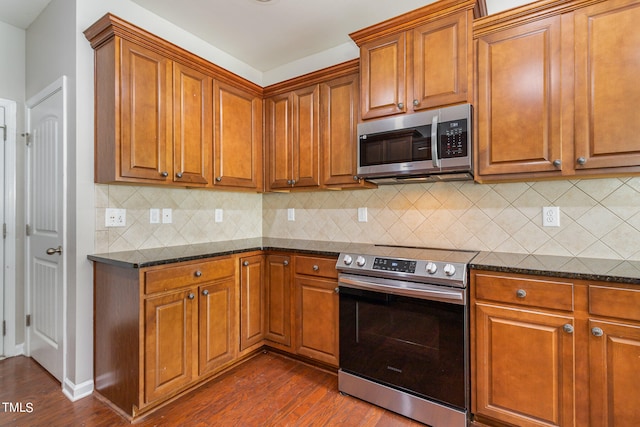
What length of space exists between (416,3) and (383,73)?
667mm

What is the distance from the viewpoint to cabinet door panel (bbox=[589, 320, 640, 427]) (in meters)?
1.38

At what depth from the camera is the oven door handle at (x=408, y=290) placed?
1.69 metres

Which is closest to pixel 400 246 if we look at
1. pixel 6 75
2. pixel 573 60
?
pixel 573 60

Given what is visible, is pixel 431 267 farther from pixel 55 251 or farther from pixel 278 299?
pixel 55 251

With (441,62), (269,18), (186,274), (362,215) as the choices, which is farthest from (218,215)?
(441,62)

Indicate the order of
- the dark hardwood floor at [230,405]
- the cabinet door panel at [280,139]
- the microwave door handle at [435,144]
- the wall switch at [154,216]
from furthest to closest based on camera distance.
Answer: the cabinet door panel at [280,139], the wall switch at [154,216], the microwave door handle at [435,144], the dark hardwood floor at [230,405]

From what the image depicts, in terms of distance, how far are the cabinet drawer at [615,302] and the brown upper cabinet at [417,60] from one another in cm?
124

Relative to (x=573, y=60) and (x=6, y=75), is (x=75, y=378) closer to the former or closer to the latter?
(x=6, y=75)

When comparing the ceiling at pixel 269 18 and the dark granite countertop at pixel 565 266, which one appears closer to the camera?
the dark granite countertop at pixel 565 266

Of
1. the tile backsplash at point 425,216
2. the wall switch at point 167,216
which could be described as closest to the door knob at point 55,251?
the tile backsplash at point 425,216

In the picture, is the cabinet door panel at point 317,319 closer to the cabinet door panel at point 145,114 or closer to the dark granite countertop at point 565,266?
the dark granite countertop at point 565,266

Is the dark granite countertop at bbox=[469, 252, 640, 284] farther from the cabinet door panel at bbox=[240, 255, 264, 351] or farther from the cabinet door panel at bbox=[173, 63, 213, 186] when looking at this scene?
the cabinet door panel at bbox=[173, 63, 213, 186]

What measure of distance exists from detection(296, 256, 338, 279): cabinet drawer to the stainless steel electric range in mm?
155

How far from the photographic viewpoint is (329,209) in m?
2.93
